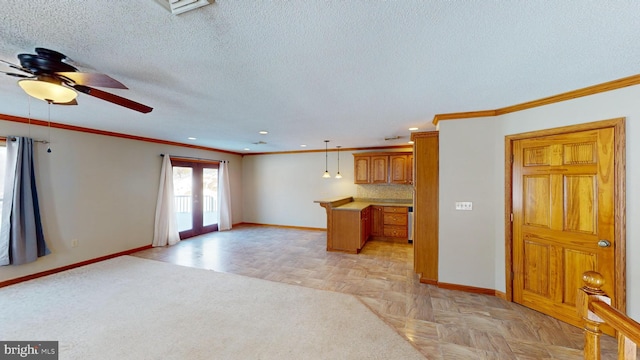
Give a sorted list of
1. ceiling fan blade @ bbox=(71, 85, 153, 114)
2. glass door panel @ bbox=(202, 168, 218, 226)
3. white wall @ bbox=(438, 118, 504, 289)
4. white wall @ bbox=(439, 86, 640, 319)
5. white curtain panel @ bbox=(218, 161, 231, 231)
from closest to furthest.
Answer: ceiling fan blade @ bbox=(71, 85, 153, 114) < white wall @ bbox=(439, 86, 640, 319) < white wall @ bbox=(438, 118, 504, 289) < glass door panel @ bbox=(202, 168, 218, 226) < white curtain panel @ bbox=(218, 161, 231, 231)

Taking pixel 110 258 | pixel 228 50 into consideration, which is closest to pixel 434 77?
pixel 228 50

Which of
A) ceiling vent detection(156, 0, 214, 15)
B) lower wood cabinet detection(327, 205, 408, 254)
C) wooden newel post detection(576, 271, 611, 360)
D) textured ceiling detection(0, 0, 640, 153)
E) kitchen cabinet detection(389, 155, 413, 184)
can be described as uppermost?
textured ceiling detection(0, 0, 640, 153)

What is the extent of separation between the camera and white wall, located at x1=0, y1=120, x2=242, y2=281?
389cm

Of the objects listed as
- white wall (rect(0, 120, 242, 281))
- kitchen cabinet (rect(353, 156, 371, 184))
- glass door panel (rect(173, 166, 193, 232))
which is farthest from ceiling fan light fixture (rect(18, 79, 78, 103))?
kitchen cabinet (rect(353, 156, 371, 184))

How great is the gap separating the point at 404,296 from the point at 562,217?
6.55 feet

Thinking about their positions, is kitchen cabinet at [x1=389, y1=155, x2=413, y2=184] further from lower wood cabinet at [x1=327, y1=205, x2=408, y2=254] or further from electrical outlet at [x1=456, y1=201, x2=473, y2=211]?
electrical outlet at [x1=456, y1=201, x2=473, y2=211]

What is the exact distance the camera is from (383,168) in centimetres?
639

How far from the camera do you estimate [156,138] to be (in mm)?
5387

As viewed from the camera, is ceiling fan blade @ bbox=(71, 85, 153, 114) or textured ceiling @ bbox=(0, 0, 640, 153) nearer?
textured ceiling @ bbox=(0, 0, 640, 153)

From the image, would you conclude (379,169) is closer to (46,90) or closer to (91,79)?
(91,79)

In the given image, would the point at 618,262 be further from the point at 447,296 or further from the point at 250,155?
the point at 250,155

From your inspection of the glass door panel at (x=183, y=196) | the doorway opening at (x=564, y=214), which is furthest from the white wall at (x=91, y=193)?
the doorway opening at (x=564, y=214)

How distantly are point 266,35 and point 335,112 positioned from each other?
186 centimetres

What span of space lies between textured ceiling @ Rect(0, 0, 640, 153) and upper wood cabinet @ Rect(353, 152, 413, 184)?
3.19 metres
